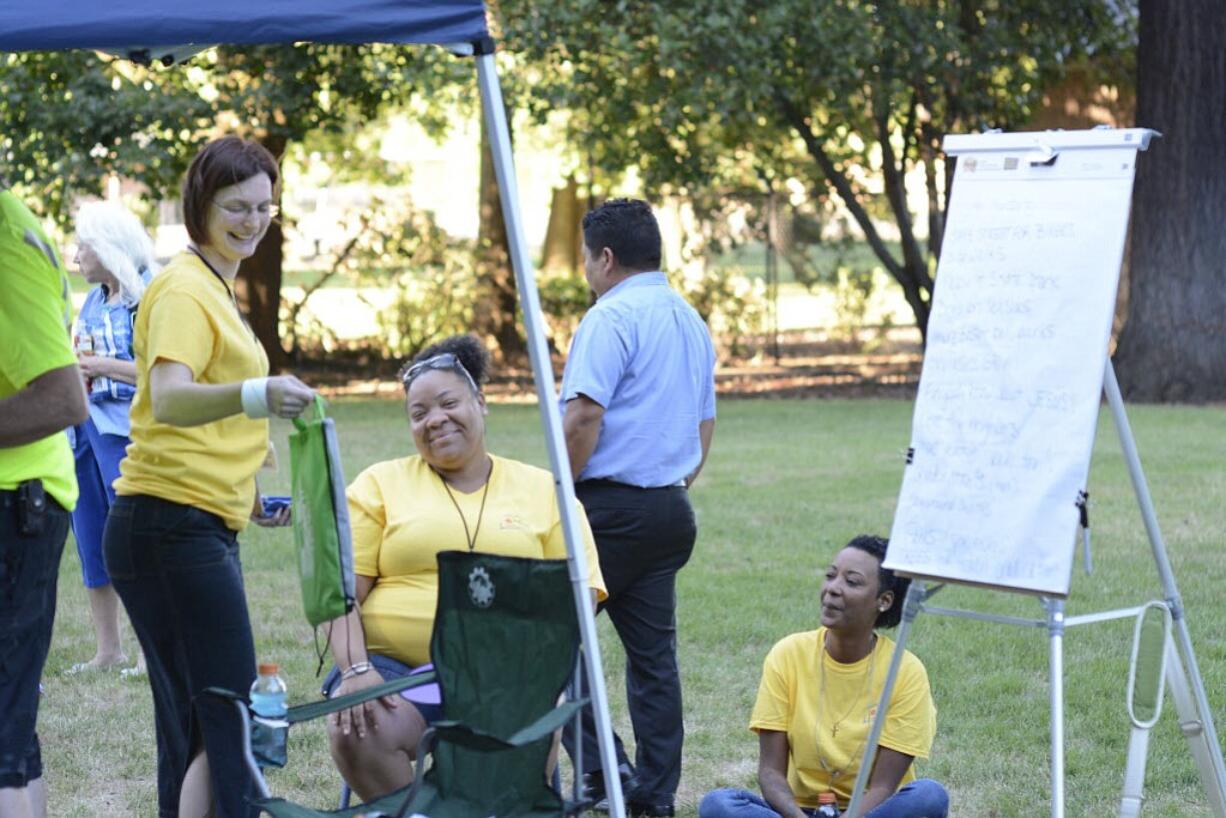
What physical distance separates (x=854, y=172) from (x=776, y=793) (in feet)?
51.1

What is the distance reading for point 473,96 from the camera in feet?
51.5

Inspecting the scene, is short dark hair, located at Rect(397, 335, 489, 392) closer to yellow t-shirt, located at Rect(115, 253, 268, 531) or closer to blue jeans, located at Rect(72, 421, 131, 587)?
yellow t-shirt, located at Rect(115, 253, 268, 531)

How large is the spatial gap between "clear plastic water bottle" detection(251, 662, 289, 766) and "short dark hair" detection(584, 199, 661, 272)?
1662mm

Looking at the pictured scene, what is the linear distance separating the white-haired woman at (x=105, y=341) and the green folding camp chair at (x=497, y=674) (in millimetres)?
2514

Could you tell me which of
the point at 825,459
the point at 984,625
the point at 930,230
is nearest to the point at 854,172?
the point at 930,230

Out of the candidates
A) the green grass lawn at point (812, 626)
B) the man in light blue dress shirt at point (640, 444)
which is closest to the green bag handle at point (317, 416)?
the man in light blue dress shirt at point (640, 444)

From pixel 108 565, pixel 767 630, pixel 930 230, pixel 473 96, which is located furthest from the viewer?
pixel 930 230

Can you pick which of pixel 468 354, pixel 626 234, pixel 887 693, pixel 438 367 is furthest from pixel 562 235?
pixel 887 693

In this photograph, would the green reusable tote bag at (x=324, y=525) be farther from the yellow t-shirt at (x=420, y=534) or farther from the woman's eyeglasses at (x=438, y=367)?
the woman's eyeglasses at (x=438, y=367)

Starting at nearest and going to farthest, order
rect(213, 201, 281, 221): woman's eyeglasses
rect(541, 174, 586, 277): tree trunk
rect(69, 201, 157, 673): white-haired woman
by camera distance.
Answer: rect(213, 201, 281, 221): woman's eyeglasses, rect(69, 201, 157, 673): white-haired woman, rect(541, 174, 586, 277): tree trunk

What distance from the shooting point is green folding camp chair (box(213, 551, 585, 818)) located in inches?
151

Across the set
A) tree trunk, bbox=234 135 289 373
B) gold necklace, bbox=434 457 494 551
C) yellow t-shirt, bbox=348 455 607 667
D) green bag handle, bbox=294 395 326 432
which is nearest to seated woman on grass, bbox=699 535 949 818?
yellow t-shirt, bbox=348 455 607 667

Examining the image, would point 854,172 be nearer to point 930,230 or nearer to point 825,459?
point 930,230

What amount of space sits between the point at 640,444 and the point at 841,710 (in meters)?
0.90
